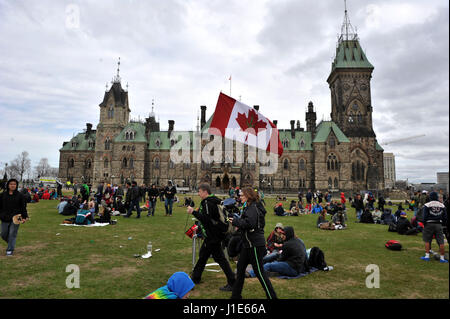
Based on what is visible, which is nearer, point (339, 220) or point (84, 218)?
point (84, 218)

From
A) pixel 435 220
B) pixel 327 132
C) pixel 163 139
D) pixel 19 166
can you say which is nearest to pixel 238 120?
pixel 435 220

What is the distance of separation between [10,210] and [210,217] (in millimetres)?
6353

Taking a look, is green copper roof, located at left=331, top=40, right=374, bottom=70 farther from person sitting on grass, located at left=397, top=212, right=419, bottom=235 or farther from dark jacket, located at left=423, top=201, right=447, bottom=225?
dark jacket, located at left=423, top=201, right=447, bottom=225

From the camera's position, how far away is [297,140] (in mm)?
60406

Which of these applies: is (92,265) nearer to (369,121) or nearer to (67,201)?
(67,201)

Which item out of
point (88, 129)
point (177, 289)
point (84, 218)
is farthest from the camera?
point (88, 129)

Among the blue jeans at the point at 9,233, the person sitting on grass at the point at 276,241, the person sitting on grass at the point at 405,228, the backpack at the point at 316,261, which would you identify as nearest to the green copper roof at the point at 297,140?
the person sitting on grass at the point at 405,228

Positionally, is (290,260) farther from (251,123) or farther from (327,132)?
(327,132)

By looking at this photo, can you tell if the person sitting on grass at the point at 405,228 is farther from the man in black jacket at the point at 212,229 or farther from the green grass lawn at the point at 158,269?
the man in black jacket at the point at 212,229

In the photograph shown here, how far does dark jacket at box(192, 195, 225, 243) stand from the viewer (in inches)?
216

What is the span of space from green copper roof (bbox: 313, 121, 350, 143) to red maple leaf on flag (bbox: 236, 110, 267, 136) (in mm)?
46921

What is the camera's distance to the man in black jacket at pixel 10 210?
760 cm

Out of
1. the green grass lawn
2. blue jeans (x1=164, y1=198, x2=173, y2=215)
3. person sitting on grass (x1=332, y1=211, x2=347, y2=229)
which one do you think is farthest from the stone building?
the green grass lawn
